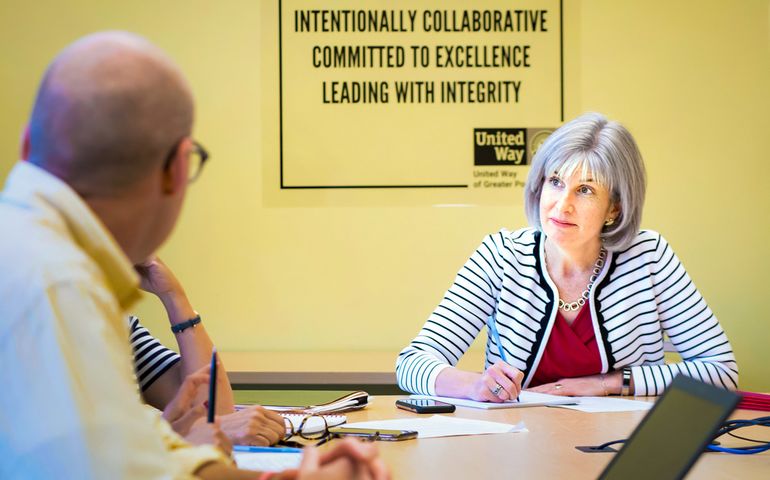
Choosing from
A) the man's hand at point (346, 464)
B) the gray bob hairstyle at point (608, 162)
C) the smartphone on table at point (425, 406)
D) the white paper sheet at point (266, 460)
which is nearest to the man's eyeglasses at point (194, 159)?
the man's hand at point (346, 464)

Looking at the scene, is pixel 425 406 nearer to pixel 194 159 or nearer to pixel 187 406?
pixel 187 406

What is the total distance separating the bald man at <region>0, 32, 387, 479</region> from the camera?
2.38 ft

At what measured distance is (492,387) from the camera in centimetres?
223

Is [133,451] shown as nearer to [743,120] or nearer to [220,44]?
[220,44]

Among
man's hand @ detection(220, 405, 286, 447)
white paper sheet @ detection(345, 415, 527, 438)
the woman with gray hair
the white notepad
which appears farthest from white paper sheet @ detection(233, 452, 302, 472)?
the woman with gray hair

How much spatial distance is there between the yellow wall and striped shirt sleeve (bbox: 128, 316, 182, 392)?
1574mm

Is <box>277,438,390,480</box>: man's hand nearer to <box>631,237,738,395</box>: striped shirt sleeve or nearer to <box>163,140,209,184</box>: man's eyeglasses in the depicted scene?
<box>163,140,209,184</box>: man's eyeglasses

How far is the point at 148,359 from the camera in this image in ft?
7.70

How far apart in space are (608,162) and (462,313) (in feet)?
1.93

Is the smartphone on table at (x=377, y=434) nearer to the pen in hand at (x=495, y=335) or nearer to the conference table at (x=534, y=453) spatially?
the conference table at (x=534, y=453)

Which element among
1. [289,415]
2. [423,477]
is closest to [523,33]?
[289,415]

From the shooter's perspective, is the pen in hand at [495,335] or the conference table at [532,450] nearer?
the conference table at [532,450]

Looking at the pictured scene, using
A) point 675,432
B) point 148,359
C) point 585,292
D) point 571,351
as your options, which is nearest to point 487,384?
point 571,351

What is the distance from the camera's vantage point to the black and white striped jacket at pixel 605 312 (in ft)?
8.45
